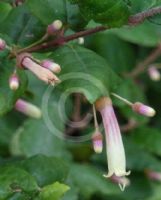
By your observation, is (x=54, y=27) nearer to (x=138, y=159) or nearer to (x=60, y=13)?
(x=60, y=13)

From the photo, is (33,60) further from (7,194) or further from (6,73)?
(7,194)

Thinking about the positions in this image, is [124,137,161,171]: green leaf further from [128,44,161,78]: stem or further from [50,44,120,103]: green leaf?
[50,44,120,103]: green leaf

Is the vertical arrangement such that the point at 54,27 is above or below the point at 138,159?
above

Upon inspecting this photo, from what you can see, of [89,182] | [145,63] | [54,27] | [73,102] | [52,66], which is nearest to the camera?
[52,66]

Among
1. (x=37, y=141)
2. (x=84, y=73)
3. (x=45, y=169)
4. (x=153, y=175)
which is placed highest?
(x=84, y=73)

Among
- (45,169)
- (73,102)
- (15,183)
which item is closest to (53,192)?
(15,183)

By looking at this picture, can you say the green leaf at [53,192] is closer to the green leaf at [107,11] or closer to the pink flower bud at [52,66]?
the pink flower bud at [52,66]

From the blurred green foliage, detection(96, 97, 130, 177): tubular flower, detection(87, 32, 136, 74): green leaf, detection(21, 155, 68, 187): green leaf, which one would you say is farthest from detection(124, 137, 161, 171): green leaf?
detection(96, 97, 130, 177): tubular flower
